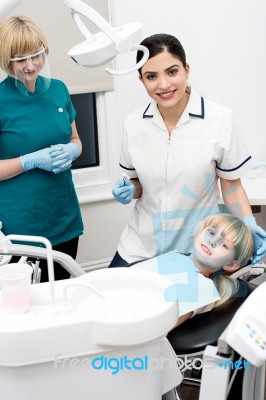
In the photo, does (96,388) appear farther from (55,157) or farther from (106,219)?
(106,219)

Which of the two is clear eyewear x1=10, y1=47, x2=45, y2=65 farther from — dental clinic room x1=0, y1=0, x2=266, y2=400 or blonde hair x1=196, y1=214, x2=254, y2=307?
blonde hair x1=196, y1=214, x2=254, y2=307

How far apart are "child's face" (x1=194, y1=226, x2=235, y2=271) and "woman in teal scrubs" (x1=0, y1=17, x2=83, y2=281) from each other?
0.62 metres

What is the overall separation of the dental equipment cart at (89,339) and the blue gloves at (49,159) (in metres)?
0.83

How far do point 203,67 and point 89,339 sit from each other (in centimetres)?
200

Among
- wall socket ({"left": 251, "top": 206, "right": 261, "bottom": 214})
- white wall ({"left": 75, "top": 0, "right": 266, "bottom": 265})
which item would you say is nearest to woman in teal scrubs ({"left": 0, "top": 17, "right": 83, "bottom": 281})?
white wall ({"left": 75, "top": 0, "right": 266, "bottom": 265})

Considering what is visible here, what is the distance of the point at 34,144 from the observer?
73.9 inches

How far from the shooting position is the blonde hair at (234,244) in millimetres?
1522

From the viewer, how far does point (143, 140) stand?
184 centimetres

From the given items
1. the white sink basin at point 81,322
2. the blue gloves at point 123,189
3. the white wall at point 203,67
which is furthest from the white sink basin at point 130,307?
the white wall at point 203,67

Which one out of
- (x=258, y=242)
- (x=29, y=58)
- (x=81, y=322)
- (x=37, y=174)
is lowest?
(x=258, y=242)

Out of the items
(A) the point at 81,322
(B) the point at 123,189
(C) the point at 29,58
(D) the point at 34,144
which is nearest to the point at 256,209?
(B) the point at 123,189

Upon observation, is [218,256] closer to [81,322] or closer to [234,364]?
[234,364]

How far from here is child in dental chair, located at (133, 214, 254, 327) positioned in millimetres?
1507

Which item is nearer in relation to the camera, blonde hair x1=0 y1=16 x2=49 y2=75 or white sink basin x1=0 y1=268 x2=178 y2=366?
white sink basin x1=0 y1=268 x2=178 y2=366
